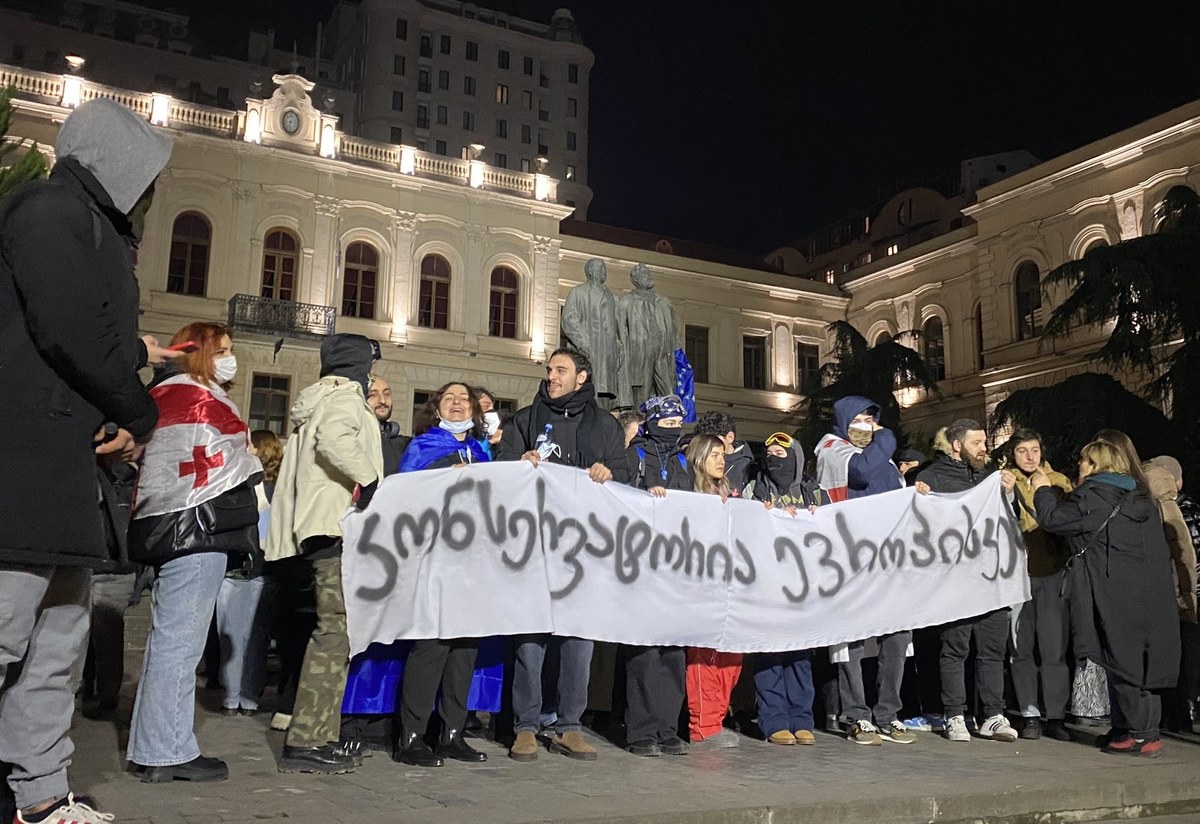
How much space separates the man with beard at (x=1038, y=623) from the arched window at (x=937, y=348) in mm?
28680

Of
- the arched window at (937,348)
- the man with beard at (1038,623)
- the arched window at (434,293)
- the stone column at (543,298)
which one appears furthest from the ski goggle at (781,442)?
the arched window at (937,348)

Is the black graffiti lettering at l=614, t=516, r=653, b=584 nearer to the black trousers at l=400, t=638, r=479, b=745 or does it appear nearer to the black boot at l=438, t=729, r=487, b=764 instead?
the black trousers at l=400, t=638, r=479, b=745

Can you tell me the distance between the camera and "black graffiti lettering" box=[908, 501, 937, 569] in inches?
241

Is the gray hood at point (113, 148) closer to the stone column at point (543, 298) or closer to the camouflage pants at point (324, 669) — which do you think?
the camouflage pants at point (324, 669)

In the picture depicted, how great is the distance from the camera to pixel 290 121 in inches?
1105

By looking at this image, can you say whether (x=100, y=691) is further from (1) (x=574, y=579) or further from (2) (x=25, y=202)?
(2) (x=25, y=202)

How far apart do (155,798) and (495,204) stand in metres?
28.4

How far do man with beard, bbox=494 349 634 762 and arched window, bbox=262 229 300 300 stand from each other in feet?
78.0

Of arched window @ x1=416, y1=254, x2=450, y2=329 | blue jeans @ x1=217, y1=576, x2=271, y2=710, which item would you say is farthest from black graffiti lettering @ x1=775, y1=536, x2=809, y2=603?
arched window @ x1=416, y1=254, x2=450, y2=329

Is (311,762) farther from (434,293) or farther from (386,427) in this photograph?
(434,293)

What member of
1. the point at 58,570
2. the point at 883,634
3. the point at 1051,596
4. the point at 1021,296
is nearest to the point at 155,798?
the point at 58,570

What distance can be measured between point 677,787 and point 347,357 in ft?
7.85

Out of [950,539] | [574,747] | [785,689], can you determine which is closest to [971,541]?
[950,539]

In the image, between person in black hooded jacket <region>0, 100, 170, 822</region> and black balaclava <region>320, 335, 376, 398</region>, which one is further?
black balaclava <region>320, 335, 376, 398</region>
